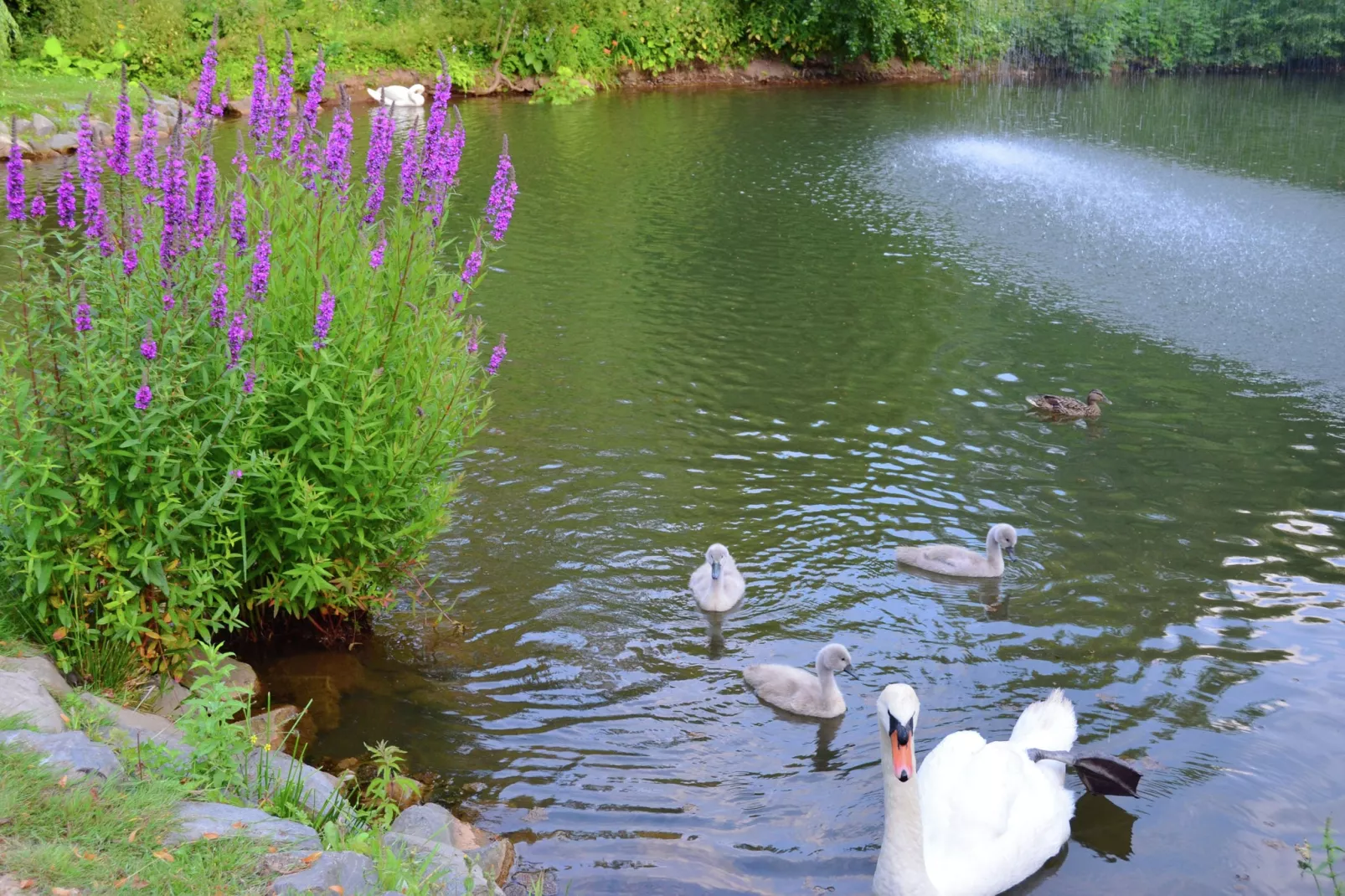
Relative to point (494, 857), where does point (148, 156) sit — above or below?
above

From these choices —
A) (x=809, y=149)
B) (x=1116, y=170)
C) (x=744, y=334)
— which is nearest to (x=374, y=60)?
(x=809, y=149)

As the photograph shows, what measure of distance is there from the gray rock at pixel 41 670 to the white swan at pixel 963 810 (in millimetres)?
3557

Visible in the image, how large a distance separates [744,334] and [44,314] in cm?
828

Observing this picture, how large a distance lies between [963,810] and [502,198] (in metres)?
3.85

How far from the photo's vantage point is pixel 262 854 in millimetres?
3914

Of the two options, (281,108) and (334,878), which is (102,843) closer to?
(334,878)

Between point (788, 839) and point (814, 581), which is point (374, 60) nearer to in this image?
point (814, 581)

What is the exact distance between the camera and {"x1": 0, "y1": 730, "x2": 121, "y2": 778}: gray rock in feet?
13.5

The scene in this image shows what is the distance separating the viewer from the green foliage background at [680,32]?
27.8m

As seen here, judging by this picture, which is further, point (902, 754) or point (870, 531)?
point (870, 531)

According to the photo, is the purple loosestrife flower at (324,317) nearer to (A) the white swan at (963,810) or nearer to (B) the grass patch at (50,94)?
(A) the white swan at (963,810)

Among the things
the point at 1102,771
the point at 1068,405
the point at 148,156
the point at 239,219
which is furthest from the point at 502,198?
the point at 1068,405

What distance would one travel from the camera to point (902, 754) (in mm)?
5215

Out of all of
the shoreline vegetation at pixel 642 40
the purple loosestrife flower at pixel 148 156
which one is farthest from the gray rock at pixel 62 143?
the purple loosestrife flower at pixel 148 156
